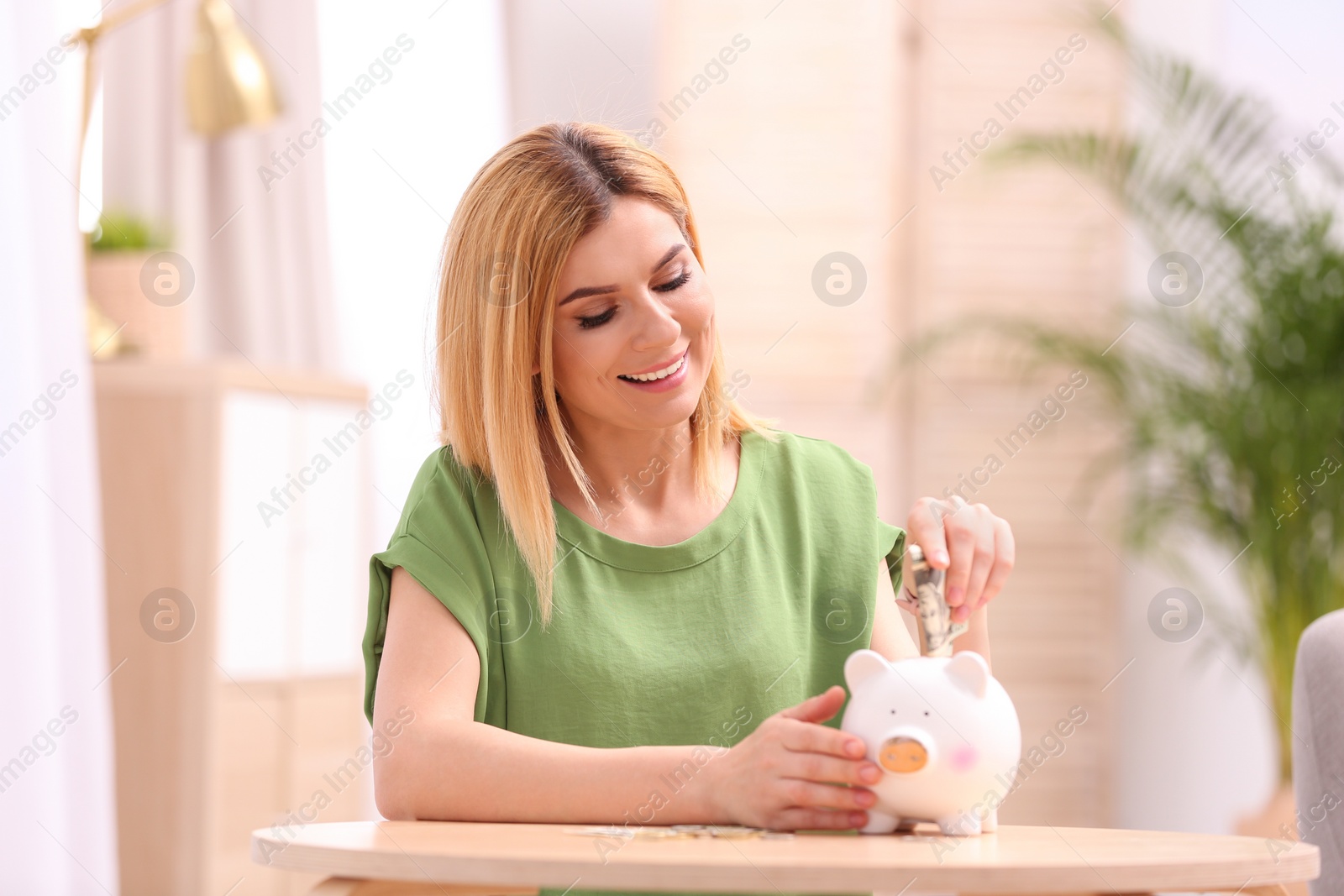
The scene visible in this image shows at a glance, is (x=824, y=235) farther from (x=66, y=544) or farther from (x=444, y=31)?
(x=66, y=544)

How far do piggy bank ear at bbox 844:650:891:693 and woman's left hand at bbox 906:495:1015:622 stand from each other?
0.46ft

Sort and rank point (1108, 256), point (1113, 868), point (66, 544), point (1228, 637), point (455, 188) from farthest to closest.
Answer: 1. point (1108, 256)
2. point (455, 188)
3. point (1228, 637)
4. point (66, 544)
5. point (1113, 868)

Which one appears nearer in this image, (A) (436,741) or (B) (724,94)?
(A) (436,741)

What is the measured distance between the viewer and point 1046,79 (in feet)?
12.3

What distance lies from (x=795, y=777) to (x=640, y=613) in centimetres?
38

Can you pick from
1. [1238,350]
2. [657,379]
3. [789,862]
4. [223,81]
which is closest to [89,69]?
[223,81]

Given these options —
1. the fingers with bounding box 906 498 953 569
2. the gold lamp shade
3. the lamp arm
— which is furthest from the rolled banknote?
the gold lamp shade

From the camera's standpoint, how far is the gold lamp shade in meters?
2.91

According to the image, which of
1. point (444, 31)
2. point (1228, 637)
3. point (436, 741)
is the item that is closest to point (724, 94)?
point (444, 31)

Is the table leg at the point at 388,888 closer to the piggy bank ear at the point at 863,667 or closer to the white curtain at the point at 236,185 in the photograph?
the piggy bank ear at the point at 863,667

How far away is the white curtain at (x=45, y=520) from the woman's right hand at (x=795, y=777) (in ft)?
4.52

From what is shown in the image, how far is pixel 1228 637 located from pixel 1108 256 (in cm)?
113

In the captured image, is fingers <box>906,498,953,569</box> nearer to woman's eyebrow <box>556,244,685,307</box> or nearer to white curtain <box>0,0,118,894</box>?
woman's eyebrow <box>556,244,685,307</box>

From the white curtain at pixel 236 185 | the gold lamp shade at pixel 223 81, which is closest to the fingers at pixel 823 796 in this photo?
the gold lamp shade at pixel 223 81
